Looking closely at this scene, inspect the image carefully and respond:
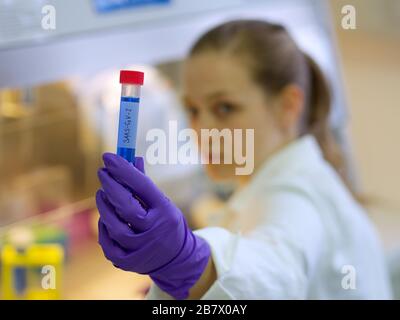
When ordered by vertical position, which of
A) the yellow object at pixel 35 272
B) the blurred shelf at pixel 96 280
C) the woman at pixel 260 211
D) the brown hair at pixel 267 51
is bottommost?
the blurred shelf at pixel 96 280

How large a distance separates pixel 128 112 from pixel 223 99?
407mm

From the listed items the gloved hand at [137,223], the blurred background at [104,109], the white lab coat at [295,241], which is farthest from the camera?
the blurred background at [104,109]

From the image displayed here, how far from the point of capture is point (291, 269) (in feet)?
3.27

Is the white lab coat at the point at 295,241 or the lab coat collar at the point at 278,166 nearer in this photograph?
the white lab coat at the point at 295,241

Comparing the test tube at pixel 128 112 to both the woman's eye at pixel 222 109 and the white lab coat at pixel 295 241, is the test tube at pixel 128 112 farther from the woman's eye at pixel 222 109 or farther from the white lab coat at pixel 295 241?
the woman's eye at pixel 222 109

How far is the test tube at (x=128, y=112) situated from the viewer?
2.51 ft

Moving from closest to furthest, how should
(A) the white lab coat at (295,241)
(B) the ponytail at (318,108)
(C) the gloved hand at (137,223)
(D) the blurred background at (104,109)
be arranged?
1. (C) the gloved hand at (137,223)
2. (A) the white lab coat at (295,241)
3. (D) the blurred background at (104,109)
4. (B) the ponytail at (318,108)

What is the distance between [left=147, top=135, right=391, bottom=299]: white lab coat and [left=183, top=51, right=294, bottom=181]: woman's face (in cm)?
9

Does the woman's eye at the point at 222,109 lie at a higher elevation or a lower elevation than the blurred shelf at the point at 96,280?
higher

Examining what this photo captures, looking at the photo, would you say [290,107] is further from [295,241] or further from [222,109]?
[295,241]

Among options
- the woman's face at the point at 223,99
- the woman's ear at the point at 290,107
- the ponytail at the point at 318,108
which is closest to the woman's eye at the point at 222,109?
the woman's face at the point at 223,99

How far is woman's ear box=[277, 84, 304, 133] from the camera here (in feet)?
4.04

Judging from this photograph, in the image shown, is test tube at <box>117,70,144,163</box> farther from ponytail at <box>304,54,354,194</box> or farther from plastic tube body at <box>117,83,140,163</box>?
ponytail at <box>304,54,354,194</box>
